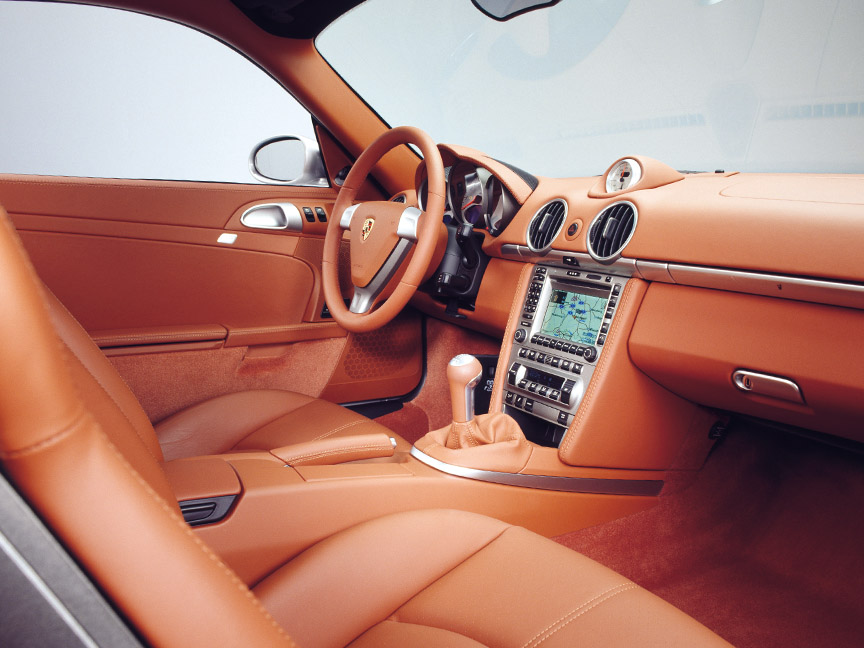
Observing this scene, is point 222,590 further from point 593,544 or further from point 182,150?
point 182,150

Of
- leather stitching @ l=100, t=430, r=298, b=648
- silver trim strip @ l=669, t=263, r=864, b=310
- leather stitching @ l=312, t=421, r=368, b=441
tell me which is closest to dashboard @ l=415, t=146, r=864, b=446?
silver trim strip @ l=669, t=263, r=864, b=310

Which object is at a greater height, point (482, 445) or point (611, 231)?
point (611, 231)

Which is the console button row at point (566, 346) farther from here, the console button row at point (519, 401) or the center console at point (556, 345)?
the console button row at point (519, 401)

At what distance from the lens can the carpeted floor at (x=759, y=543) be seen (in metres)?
1.33

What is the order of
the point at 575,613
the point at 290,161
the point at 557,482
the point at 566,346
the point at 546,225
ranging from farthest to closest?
the point at 290,161, the point at 546,225, the point at 566,346, the point at 557,482, the point at 575,613

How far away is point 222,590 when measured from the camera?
327 millimetres

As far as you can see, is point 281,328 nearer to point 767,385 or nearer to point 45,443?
point 767,385

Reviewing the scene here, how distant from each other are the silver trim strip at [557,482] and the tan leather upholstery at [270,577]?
0.76 feet

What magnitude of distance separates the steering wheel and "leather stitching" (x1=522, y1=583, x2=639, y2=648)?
90 centimetres

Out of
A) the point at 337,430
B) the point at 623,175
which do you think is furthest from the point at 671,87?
the point at 337,430

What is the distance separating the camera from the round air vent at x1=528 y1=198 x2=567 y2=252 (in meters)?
1.56

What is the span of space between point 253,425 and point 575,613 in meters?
0.98

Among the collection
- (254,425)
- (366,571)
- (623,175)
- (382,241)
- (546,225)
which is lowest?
(254,425)

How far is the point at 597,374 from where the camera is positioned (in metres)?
1.37
